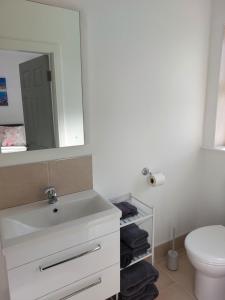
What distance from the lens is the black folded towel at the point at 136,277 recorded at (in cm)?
151

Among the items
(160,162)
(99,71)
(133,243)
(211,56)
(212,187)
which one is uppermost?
(211,56)

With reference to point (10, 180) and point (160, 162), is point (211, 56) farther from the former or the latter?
point (10, 180)

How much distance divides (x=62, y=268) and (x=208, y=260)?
3.05ft

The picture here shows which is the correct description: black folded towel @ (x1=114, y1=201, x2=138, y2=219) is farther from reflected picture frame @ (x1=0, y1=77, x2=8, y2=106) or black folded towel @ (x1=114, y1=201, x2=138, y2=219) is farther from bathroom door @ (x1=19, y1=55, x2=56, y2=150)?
reflected picture frame @ (x1=0, y1=77, x2=8, y2=106)

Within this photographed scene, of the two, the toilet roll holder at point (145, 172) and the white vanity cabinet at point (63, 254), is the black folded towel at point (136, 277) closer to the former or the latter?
the white vanity cabinet at point (63, 254)

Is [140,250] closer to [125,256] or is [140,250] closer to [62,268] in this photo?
[125,256]

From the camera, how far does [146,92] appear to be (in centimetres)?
172

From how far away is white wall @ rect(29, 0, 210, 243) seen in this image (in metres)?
1.49

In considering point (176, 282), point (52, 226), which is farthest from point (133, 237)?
point (176, 282)

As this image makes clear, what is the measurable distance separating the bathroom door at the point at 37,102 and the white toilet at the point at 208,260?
1.20 m

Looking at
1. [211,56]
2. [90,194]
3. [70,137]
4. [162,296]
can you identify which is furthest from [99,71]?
[162,296]

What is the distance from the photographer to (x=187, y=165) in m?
2.12

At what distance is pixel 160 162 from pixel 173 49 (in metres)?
0.91

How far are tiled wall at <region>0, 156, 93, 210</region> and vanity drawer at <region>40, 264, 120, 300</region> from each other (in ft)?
1.73
